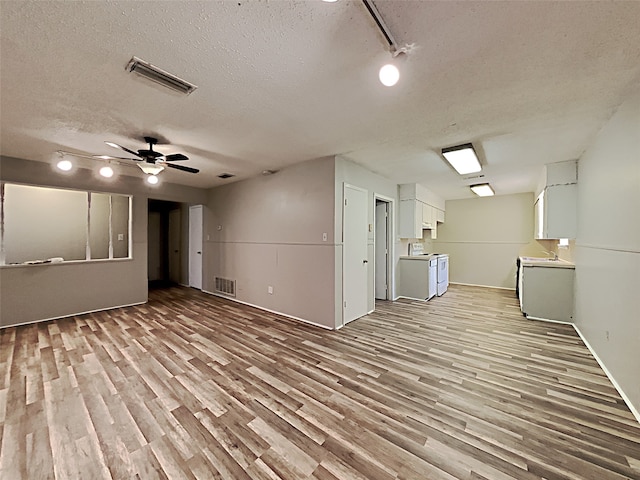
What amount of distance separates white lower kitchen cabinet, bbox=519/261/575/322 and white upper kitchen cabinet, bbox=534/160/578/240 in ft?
1.84

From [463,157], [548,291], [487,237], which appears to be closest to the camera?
[463,157]

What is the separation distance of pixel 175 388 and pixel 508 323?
470cm

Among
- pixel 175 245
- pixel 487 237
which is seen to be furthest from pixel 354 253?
pixel 175 245

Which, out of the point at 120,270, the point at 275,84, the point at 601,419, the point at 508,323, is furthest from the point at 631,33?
the point at 120,270

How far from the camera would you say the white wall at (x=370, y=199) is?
3809mm

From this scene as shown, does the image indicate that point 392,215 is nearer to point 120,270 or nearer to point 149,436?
point 149,436

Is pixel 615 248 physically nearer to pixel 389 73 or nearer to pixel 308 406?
pixel 389 73

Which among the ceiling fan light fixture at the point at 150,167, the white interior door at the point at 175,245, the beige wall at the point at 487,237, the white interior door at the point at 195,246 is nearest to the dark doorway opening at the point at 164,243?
the white interior door at the point at 175,245

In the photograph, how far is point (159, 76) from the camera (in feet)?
6.21

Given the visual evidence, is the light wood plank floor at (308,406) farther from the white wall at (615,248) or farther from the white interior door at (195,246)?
the white interior door at (195,246)

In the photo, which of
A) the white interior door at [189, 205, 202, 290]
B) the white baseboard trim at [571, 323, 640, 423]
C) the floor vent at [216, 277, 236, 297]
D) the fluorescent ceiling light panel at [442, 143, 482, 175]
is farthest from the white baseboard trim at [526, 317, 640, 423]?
the white interior door at [189, 205, 202, 290]

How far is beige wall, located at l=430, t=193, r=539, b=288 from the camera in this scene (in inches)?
269

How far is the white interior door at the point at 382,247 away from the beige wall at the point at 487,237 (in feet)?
11.5

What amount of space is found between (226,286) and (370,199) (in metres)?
3.70
